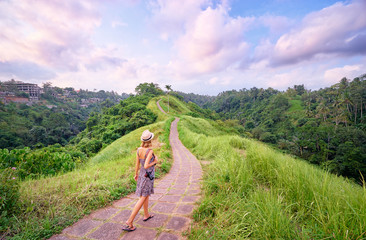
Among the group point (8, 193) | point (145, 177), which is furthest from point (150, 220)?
point (8, 193)

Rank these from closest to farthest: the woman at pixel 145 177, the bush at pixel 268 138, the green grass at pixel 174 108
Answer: the woman at pixel 145 177 → the green grass at pixel 174 108 → the bush at pixel 268 138

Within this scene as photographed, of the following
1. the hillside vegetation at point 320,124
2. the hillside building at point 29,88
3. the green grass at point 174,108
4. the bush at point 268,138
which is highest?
the hillside building at point 29,88

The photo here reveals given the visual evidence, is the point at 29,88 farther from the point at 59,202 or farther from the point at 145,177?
the point at 145,177

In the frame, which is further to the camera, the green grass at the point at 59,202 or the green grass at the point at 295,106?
the green grass at the point at 295,106

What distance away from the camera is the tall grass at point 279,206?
182cm

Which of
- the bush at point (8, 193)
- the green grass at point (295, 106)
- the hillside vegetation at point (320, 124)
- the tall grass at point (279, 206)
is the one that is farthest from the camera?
the green grass at point (295, 106)

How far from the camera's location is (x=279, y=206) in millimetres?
2006

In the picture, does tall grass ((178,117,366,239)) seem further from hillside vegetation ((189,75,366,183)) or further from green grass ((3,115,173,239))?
green grass ((3,115,173,239))

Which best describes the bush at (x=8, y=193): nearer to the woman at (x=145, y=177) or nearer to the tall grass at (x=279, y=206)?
the woman at (x=145, y=177)

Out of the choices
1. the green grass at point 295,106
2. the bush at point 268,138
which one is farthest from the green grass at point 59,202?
the green grass at point 295,106

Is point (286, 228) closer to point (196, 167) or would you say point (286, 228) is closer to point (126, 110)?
point (196, 167)

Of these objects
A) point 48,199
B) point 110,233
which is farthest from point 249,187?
point 48,199

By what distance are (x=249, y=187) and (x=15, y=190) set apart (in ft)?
13.1

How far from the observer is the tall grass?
1.82 meters
